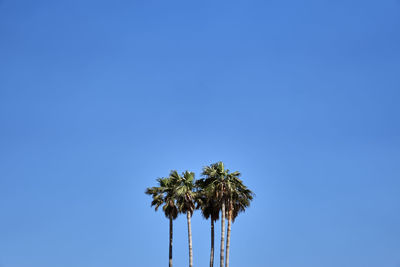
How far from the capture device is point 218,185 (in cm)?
7312

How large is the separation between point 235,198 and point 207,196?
3957 mm

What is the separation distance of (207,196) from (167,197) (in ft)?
24.3

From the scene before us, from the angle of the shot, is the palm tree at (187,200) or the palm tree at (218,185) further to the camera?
the palm tree at (187,200)

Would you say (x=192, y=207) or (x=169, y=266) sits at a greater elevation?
(x=192, y=207)

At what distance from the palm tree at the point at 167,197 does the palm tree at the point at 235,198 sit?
8.85 meters

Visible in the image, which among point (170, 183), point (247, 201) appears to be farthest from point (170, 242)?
point (247, 201)

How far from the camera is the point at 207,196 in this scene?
74.2m

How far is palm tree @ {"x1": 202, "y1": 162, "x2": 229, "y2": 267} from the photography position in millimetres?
72812

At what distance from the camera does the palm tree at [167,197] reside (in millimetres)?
77938

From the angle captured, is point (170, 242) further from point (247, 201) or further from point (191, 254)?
point (247, 201)

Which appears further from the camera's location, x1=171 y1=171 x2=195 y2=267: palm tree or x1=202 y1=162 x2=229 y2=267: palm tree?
x1=171 y1=171 x2=195 y2=267: palm tree

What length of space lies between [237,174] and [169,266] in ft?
57.6

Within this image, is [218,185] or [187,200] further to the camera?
[187,200]

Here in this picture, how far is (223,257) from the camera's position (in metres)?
72.8
